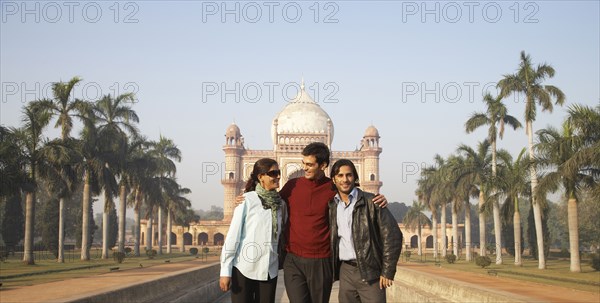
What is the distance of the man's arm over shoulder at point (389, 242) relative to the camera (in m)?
5.91

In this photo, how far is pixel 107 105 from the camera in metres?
38.5

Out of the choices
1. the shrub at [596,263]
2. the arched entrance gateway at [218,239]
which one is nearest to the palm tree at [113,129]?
the shrub at [596,263]

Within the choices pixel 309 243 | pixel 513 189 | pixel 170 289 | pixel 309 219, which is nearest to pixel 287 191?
pixel 309 219

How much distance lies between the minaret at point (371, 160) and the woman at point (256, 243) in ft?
236

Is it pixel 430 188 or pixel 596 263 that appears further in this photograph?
pixel 430 188

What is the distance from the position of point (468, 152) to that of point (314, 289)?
3475cm

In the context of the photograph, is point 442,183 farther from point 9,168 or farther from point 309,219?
point 309,219

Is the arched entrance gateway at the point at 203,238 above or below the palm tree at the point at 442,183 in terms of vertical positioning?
below

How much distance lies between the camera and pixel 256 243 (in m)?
6.04

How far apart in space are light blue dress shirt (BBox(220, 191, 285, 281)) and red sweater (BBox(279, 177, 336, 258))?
13cm

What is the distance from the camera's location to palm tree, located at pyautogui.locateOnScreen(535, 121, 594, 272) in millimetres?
26766

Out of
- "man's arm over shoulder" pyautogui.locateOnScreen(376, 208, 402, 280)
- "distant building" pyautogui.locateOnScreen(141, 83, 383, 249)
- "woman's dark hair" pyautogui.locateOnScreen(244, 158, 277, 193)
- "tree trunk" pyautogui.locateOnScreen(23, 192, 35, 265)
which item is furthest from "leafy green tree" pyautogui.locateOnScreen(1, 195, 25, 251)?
"man's arm over shoulder" pyautogui.locateOnScreen(376, 208, 402, 280)

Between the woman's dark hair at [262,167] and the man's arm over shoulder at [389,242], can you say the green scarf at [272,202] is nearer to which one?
the woman's dark hair at [262,167]

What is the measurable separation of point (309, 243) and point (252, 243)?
53cm
